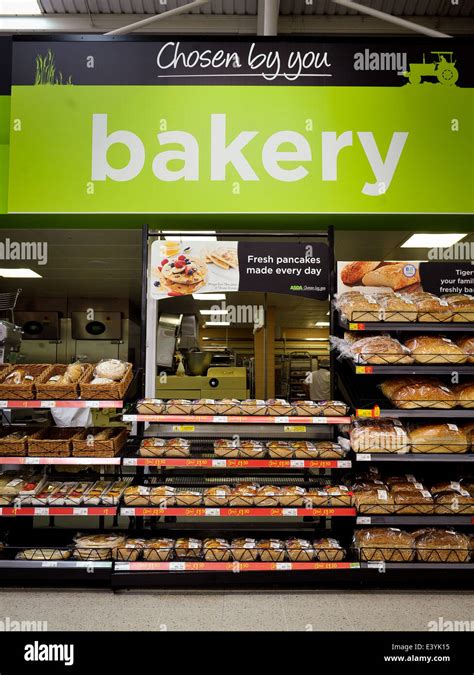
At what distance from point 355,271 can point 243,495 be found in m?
1.75

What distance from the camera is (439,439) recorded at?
10.8 ft

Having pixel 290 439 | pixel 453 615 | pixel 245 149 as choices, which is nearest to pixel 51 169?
pixel 245 149

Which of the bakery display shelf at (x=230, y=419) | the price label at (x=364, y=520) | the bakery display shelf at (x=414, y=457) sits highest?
the bakery display shelf at (x=230, y=419)

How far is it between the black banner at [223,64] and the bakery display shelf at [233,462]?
2.67m

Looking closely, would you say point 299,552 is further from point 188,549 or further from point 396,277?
point 396,277

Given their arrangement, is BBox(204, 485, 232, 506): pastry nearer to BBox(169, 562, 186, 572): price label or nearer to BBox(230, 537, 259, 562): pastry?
BBox(230, 537, 259, 562): pastry

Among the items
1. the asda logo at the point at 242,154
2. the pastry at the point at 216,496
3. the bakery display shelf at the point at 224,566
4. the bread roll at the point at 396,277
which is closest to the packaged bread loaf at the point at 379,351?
the bread roll at the point at 396,277

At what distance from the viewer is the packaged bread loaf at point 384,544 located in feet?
10.7

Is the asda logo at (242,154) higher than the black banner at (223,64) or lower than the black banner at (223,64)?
lower

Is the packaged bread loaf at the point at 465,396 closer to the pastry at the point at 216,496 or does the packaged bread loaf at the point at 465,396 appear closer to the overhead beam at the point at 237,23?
the pastry at the point at 216,496

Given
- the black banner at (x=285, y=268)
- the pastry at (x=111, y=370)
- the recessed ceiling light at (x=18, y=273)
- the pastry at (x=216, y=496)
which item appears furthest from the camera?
the recessed ceiling light at (x=18, y=273)

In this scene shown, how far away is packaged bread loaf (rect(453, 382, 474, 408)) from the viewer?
3307 mm

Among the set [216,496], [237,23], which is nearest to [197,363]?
[216,496]
